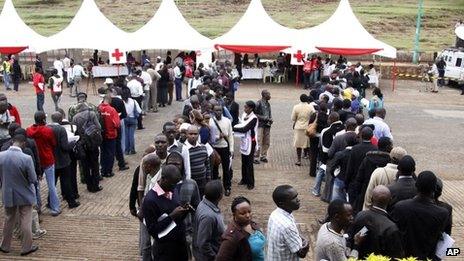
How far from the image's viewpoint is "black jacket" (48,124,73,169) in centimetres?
875

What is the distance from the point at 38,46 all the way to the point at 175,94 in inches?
238

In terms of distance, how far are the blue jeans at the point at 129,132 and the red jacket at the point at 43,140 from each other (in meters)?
4.02

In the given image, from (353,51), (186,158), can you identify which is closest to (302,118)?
(186,158)

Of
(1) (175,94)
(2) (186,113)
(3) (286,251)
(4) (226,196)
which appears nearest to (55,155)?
(2) (186,113)

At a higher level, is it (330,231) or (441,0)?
(441,0)

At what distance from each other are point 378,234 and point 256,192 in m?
5.77

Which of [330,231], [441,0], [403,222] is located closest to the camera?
[330,231]

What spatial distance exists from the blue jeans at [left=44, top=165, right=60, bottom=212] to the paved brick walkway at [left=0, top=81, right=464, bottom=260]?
20 centimetres

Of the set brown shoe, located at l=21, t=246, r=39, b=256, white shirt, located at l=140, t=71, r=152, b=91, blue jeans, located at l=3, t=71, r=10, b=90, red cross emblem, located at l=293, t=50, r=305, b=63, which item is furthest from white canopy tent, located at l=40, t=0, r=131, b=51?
brown shoe, located at l=21, t=246, r=39, b=256

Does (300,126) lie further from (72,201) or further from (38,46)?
(38,46)

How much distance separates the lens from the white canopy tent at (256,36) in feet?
75.6

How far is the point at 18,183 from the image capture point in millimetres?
7348

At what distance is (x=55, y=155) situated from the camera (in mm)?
8938

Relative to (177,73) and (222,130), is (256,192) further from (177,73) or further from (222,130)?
(177,73)
